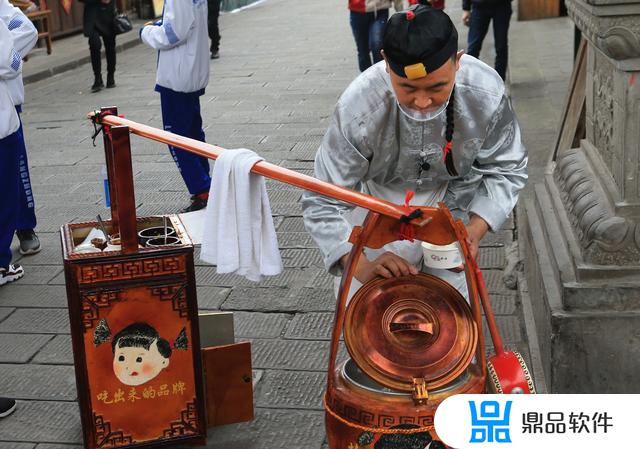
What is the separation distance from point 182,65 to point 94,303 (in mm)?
3196

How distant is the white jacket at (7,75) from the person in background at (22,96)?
8 centimetres

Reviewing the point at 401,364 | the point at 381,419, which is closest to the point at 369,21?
the point at 401,364

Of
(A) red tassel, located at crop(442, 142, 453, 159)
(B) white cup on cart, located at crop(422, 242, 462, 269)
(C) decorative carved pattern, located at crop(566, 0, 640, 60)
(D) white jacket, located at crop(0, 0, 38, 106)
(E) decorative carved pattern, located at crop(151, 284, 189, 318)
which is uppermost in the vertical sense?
(C) decorative carved pattern, located at crop(566, 0, 640, 60)

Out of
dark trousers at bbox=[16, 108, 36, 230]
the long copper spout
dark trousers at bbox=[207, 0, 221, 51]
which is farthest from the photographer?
dark trousers at bbox=[207, 0, 221, 51]

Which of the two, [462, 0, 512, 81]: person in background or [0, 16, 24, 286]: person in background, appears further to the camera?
[462, 0, 512, 81]: person in background

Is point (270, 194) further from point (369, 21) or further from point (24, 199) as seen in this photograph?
point (369, 21)

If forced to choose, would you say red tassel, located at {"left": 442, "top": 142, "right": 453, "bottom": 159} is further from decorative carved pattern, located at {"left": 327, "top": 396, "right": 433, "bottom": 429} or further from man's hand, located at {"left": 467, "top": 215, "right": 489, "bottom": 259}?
decorative carved pattern, located at {"left": 327, "top": 396, "right": 433, "bottom": 429}

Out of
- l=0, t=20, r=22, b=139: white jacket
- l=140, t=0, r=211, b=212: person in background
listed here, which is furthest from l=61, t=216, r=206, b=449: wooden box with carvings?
l=140, t=0, r=211, b=212: person in background

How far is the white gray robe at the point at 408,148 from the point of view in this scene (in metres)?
2.84

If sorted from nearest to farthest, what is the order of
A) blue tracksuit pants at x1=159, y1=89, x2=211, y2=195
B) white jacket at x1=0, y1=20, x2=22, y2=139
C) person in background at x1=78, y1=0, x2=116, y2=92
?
white jacket at x1=0, y1=20, x2=22, y2=139
blue tracksuit pants at x1=159, y1=89, x2=211, y2=195
person in background at x1=78, y1=0, x2=116, y2=92

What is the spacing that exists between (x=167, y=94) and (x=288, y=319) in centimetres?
222

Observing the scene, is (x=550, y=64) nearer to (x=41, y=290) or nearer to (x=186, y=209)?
(x=186, y=209)

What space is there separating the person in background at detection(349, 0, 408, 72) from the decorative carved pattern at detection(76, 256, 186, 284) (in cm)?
581

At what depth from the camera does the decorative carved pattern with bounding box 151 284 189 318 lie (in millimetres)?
3311
